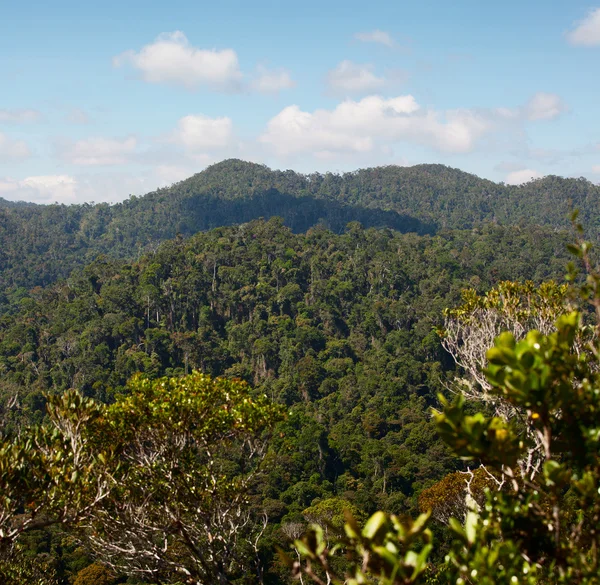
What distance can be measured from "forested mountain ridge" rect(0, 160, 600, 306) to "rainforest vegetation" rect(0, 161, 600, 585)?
0.64 m

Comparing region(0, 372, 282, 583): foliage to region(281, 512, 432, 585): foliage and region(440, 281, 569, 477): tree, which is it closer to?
region(440, 281, 569, 477): tree

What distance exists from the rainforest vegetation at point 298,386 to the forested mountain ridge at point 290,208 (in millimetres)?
637

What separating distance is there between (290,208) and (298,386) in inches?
3161

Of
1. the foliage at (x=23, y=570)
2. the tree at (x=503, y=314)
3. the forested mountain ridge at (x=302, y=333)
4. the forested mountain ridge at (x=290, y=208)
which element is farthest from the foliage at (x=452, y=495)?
the forested mountain ridge at (x=290, y=208)

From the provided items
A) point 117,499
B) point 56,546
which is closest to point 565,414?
point 117,499

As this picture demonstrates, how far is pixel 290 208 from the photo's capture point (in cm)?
12519

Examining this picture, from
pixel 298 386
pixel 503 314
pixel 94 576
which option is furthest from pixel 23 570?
pixel 298 386

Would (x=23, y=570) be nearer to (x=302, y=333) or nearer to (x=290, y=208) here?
(x=302, y=333)

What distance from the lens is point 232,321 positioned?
60.8 m

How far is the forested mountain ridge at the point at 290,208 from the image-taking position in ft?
363

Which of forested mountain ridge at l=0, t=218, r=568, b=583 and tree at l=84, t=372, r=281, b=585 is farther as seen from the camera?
forested mountain ridge at l=0, t=218, r=568, b=583

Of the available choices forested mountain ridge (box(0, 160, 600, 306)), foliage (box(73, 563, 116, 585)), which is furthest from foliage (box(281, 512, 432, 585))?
forested mountain ridge (box(0, 160, 600, 306))

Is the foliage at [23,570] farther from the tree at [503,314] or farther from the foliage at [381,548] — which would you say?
the tree at [503,314]

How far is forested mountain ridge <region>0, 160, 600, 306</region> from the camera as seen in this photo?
363ft
